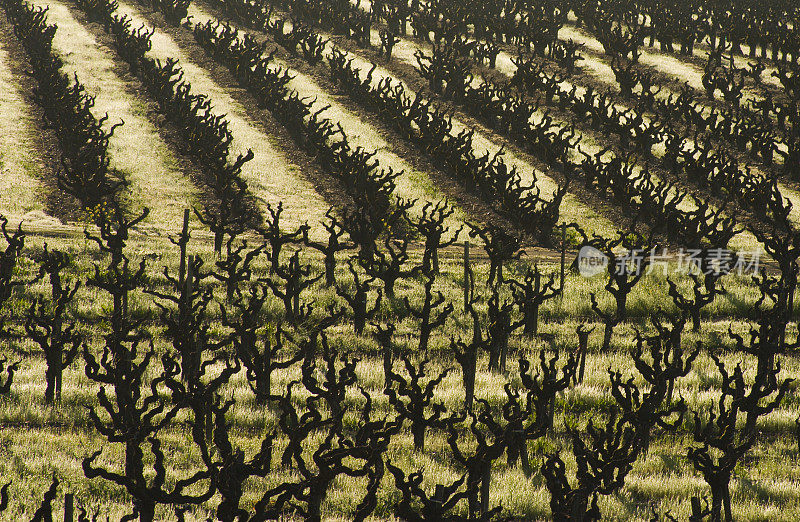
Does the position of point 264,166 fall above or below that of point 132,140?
below

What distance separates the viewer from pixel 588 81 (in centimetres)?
3400
